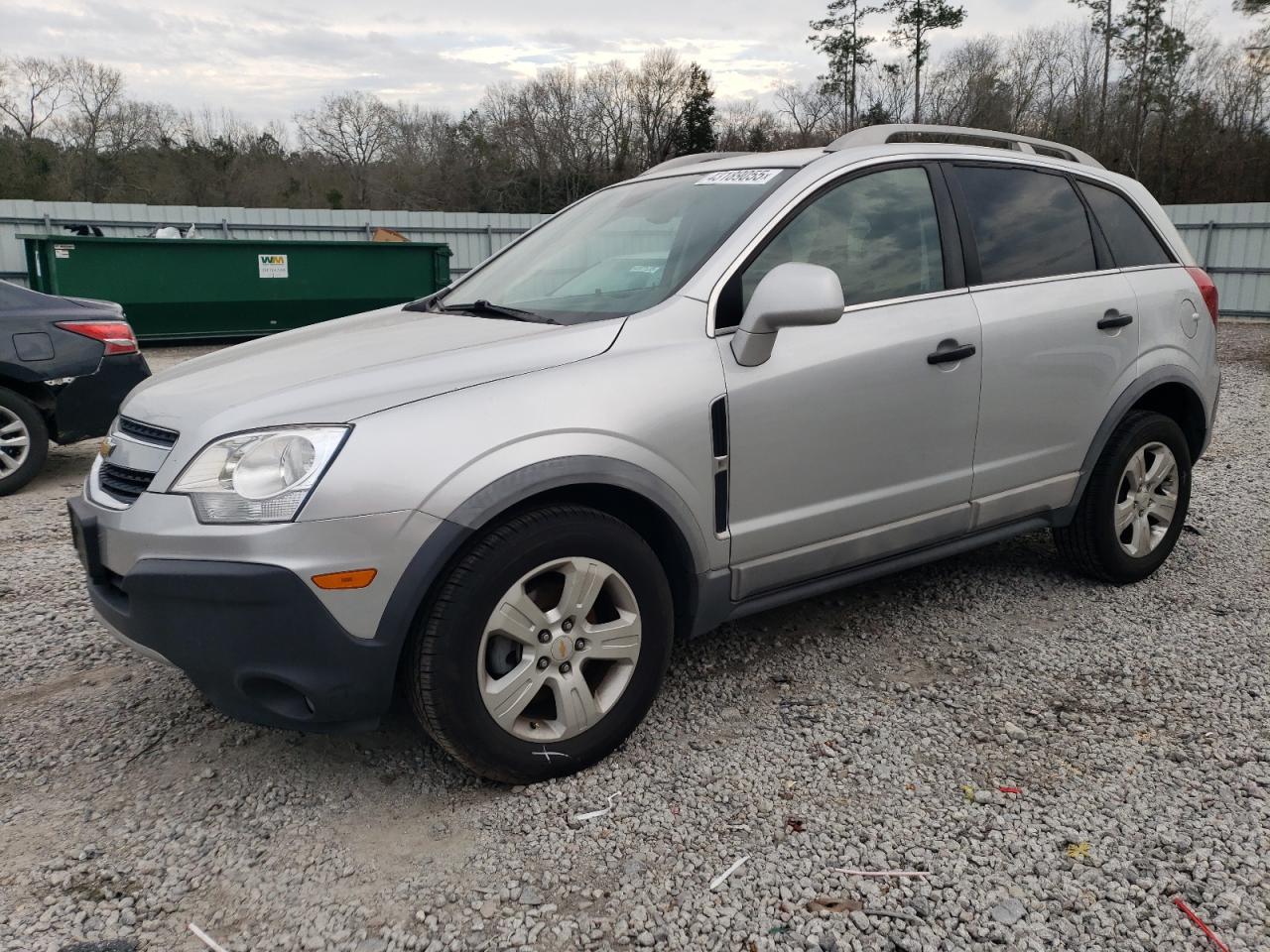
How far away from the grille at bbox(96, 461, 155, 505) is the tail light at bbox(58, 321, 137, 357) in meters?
3.75

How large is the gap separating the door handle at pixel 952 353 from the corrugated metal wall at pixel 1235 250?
1947 cm

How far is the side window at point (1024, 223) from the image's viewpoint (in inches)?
139

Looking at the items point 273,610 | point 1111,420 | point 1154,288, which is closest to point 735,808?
point 273,610

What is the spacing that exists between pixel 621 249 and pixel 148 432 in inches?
62.6

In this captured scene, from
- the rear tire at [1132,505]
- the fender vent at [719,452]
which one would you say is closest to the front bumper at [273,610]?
the fender vent at [719,452]

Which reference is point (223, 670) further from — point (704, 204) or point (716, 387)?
point (704, 204)

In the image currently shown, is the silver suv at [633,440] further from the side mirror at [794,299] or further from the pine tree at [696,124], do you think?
the pine tree at [696,124]

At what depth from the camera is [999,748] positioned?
111 inches

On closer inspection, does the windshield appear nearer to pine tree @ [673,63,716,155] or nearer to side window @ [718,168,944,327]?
side window @ [718,168,944,327]

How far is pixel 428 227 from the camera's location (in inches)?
890

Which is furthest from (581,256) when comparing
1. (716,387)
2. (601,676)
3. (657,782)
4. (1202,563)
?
(1202,563)

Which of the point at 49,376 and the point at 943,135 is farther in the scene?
the point at 49,376

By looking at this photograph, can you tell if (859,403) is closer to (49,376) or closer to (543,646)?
(543,646)

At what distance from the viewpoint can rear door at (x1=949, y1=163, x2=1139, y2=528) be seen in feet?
11.3
